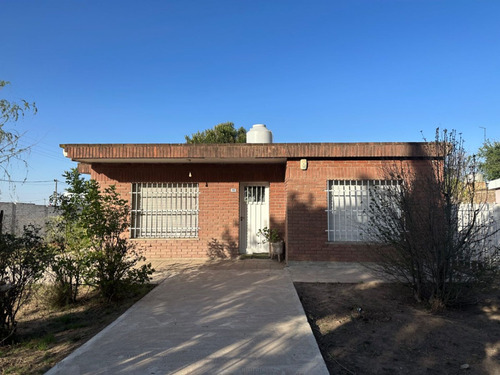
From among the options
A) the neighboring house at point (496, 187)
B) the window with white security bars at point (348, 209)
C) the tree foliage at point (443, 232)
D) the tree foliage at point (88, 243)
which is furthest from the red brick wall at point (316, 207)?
the neighboring house at point (496, 187)

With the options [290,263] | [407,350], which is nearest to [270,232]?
[290,263]

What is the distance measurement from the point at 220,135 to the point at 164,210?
18707 mm

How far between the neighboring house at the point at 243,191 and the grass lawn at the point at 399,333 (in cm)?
244

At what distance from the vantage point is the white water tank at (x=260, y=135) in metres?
10.0

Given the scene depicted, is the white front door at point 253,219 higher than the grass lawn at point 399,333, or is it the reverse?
the white front door at point 253,219

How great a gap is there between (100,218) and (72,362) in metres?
2.39

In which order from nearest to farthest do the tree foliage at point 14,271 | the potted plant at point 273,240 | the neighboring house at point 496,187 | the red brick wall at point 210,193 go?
the tree foliage at point 14,271, the potted plant at point 273,240, the red brick wall at point 210,193, the neighboring house at point 496,187

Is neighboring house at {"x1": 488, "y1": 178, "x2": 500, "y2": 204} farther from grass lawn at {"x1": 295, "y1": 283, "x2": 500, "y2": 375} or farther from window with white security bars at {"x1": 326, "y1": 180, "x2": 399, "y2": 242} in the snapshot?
grass lawn at {"x1": 295, "y1": 283, "x2": 500, "y2": 375}

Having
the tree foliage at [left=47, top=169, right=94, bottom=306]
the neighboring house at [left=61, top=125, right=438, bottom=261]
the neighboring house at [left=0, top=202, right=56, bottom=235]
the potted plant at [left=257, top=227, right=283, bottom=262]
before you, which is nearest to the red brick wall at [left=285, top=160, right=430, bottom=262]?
the neighboring house at [left=61, top=125, right=438, bottom=261]

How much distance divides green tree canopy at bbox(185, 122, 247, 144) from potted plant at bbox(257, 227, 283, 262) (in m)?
18.6

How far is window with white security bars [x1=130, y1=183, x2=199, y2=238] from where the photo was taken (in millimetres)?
8906

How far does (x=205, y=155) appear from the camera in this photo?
786 cm

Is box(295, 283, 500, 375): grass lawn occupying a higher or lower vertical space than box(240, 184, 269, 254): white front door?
lower

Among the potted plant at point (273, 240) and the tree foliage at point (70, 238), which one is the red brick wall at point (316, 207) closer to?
the potted plant at point (273, 240)
